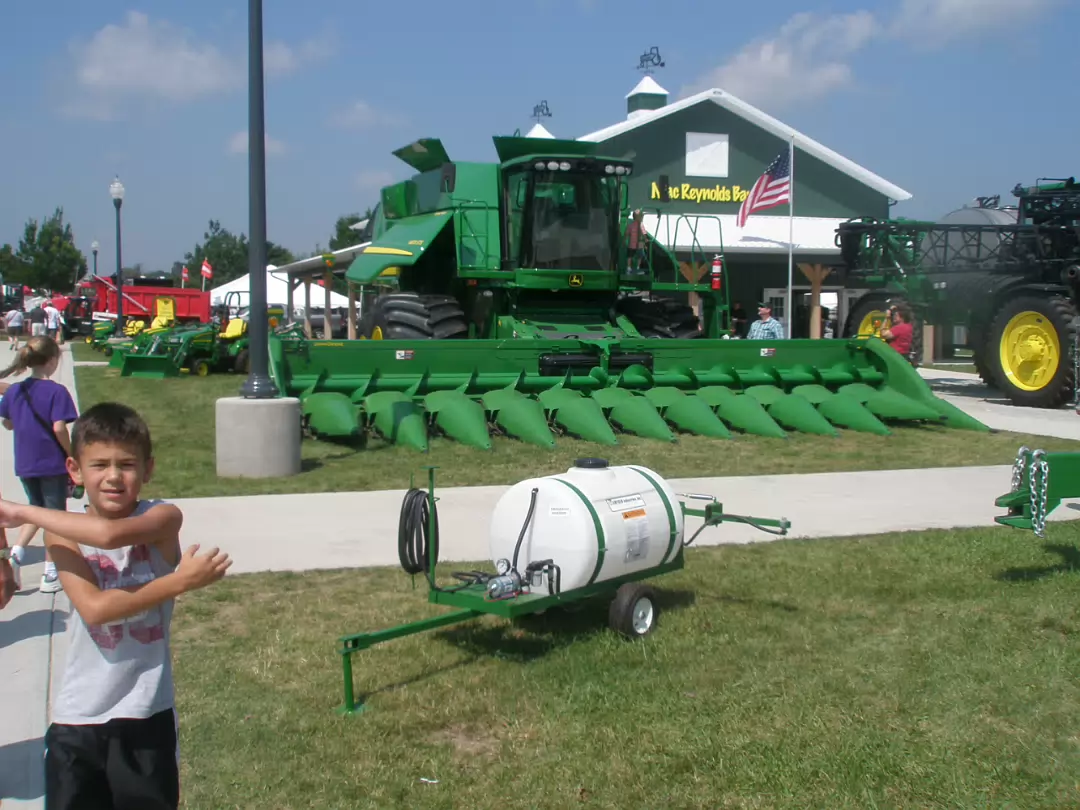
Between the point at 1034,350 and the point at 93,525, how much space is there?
50.2ft

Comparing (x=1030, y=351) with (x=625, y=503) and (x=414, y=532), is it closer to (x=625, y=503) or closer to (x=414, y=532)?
(x=625, y=503)

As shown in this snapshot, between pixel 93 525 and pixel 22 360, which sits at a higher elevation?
pixel 22 360

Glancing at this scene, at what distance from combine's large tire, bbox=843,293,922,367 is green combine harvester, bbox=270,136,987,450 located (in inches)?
122

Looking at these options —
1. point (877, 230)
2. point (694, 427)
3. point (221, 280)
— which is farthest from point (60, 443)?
point (221, 280)

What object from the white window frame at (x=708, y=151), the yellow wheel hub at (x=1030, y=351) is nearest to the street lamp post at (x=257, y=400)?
the yellow wheel hub at (x=1030, y=351)

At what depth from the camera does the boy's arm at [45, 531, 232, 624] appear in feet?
8.38

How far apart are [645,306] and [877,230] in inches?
231

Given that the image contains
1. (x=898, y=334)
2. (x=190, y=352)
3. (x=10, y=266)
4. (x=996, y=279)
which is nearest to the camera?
(x=898, y=334)

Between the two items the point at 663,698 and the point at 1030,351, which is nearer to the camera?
the point at 663,698

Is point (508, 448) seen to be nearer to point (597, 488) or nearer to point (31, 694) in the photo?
point (597, 488)

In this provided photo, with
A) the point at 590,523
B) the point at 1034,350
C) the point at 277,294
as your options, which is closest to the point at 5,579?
the point at 590,523

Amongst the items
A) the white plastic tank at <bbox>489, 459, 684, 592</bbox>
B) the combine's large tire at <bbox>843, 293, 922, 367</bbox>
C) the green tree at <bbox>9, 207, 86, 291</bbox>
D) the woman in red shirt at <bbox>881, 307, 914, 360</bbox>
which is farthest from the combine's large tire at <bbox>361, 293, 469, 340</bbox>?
the green tree at <bbox>9, 207, 86, 291</bbox>

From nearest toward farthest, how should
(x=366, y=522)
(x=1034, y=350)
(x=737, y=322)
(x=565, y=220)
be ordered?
(x=366, y=522), (x=565, y=220), (x=1034, y=350), (x=737, y=322)

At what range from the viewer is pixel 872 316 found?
17438 millimetres
